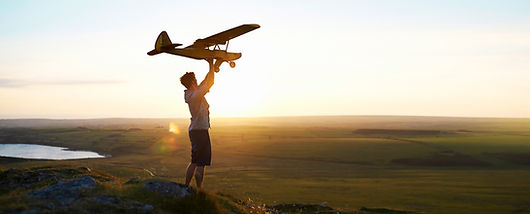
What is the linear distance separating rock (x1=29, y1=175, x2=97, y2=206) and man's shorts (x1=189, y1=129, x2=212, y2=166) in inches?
102

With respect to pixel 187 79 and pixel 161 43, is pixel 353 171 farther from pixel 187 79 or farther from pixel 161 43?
pixel 187 79

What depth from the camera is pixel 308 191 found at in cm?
5634

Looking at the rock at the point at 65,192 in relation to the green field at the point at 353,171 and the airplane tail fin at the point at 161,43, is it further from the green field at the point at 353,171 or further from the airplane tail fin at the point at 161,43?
the green field at the point at 353,171

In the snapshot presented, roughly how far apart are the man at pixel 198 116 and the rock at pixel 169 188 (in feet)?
1.46

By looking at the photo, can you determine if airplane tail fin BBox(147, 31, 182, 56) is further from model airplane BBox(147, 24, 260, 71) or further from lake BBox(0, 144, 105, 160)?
lake BBox(0, 144, 105, 160)

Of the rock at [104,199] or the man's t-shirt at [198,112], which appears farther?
the man's t-shirt at [198,112]

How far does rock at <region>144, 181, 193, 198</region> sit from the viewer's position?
33.1ft

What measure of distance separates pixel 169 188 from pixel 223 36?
16.0ft

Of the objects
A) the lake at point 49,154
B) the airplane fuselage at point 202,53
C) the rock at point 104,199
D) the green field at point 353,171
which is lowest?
the lake at point 49,154

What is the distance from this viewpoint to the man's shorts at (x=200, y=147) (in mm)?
10555

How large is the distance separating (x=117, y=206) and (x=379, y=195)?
48266 millimetres

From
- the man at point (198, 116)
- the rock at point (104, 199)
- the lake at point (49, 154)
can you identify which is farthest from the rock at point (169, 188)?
the lake at point (49, 154)

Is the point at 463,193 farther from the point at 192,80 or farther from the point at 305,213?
the point at 192,80

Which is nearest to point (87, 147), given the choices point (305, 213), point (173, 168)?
point (173, 168)
